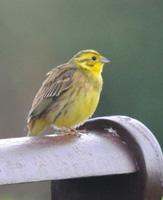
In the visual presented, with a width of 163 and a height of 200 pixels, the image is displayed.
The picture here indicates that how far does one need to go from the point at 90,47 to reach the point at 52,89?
396 inches

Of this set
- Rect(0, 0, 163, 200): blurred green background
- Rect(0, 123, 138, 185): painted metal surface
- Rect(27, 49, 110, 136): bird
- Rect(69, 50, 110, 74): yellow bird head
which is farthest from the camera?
Rect(0, 0, 163, 200): blurred green background

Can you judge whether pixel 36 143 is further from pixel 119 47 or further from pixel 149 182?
pixel 119 47

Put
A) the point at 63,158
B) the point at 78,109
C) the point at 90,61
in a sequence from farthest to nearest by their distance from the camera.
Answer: the point at 90,61
the point at 78,109
the point at 63,158

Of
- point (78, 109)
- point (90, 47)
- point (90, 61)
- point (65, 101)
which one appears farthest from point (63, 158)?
point (90, 47)

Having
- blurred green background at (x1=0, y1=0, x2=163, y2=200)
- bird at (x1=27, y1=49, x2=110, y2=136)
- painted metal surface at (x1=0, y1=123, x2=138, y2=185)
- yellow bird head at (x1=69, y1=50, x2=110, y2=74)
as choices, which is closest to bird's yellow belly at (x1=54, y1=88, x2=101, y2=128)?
bird at (x1=27, y1=49, x2=110, y2=136)

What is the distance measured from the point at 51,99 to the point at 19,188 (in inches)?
306

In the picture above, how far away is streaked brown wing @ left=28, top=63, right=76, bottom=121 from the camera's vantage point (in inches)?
205

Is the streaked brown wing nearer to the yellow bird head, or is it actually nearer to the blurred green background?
the yellow bird head

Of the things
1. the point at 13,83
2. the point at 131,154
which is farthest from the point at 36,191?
the point at 131,154

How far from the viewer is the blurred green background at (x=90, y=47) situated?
14969 mm

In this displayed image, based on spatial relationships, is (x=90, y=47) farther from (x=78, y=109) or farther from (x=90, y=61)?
(x=78, y=109)

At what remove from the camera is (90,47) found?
15.3m

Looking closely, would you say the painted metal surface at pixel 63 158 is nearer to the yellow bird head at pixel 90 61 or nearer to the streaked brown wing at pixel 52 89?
the streaked brown wing at pixel 52 89

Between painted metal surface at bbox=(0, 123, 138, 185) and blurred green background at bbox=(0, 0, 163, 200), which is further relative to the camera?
blurred green background at bbox=(0, 0, 163, 200)
